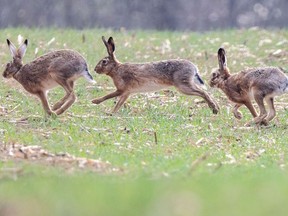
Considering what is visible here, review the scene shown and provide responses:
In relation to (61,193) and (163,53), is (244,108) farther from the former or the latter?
(61,193)

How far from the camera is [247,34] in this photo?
2300cm

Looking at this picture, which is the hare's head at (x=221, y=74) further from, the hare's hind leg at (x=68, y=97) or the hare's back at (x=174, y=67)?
the hare's hind leg at (x=68, y=97)

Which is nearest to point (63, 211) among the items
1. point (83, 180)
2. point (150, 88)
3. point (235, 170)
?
point (83, 180)

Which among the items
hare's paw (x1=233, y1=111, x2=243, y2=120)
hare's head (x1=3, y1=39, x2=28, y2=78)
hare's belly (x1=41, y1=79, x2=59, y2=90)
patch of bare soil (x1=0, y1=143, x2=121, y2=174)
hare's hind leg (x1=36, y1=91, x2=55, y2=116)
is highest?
hare's head (x1=3, y1=39, x2=28, y2=78)

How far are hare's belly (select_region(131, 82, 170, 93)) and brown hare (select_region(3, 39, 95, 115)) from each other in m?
1.35

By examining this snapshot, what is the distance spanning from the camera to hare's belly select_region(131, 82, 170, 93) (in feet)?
50.5

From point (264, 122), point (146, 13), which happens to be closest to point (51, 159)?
point (264, 122)

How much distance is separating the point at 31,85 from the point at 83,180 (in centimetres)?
558

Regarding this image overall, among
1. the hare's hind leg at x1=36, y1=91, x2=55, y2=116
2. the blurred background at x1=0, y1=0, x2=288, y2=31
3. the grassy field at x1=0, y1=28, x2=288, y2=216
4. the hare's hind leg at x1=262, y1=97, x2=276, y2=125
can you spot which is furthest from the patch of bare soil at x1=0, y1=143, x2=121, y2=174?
the blurred background at x1=0, y1=0, x2=288, y2=31

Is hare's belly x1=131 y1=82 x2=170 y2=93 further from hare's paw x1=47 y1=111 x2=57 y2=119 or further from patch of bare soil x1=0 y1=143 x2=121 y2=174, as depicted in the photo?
patch of bare soil x1=0 y1=143 x2=121 y2=174

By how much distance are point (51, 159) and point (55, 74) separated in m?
3.60

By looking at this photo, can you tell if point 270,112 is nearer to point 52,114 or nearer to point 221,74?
point 221,74

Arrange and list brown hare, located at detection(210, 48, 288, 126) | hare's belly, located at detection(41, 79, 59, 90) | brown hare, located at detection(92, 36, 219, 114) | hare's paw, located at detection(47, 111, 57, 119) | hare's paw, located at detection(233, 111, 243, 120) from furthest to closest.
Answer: brown hare, located at detection(92, 36, 219, 114) → hare's paw, located at detection(233, 111, 243, 120) → hare's belly, located at detection(41, 79, 59, 90) → hare's paw, located at detection(47, 111, 57, 119) → brown hare, located at detection(210, 48, 288, 126)

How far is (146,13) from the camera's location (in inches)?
1638
